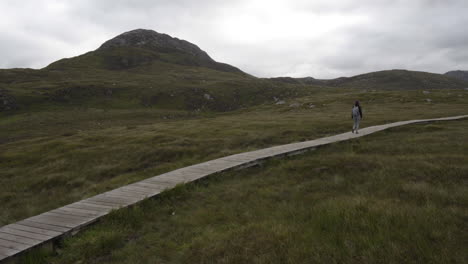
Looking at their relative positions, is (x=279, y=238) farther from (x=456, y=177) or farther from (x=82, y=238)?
(x=456, y=177)

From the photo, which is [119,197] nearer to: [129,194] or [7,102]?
[129,194]

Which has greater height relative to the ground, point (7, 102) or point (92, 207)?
point (7, 102)

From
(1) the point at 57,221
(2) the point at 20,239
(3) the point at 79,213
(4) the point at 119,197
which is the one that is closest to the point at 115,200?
(4) the point at 119,197

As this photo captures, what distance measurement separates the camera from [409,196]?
7.34m

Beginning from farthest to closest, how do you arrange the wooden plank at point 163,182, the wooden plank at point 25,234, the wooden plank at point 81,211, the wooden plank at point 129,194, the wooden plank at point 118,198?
the wooden plank at point 163,182
the wooden plank at point 129,194
the wooden plank at point 118,198
the wooden plank at point 81,211
the wooden plank at point 25,234

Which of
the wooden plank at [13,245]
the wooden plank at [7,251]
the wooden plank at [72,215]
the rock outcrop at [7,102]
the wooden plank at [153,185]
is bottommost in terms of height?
the wooden plank at [72,215]

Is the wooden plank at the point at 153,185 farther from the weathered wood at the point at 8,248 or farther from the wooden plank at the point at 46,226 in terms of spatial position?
the weathered wood at the point at 8,248

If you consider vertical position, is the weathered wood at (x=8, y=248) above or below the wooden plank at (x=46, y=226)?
above

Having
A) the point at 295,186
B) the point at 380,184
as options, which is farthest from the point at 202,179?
the point at 380,184

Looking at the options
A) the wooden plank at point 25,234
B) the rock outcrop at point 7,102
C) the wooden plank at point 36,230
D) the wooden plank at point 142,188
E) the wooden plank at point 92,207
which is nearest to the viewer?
the wooden plank at point 25,234

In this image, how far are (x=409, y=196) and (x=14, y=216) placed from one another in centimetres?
1477

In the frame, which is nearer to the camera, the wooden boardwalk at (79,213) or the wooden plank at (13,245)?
the wooden plank at (13,245)

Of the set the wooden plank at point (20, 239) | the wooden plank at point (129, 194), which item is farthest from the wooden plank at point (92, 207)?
the wooden plank at point (20, 239)

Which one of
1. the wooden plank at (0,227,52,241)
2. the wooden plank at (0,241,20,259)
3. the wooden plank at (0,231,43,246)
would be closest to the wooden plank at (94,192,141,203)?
the wooden plank at (0,227,52,241)
